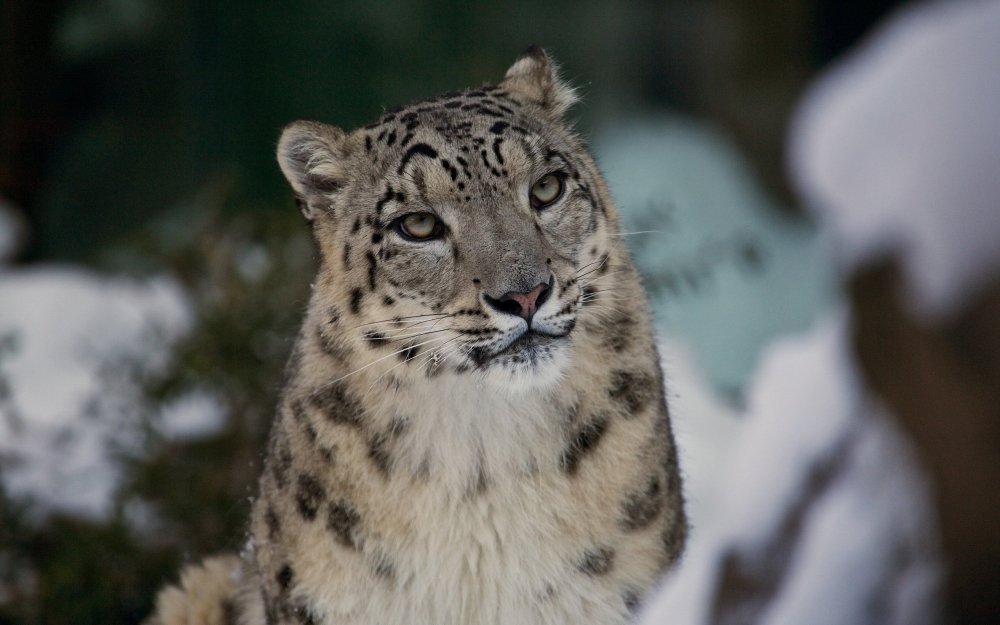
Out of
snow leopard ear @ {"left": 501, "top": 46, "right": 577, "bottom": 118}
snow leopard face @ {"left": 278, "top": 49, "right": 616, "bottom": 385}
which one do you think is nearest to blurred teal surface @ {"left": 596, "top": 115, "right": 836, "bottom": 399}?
snow leopard ear @ {"left": 501, "top": 46, "right": 577, "bottom": 118}

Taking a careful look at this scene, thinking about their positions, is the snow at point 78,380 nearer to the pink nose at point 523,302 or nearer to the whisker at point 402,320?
the whisker at point 402,320

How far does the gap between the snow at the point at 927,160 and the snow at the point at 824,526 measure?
0.92 feet

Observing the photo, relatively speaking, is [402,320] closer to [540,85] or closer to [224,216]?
[540,85]

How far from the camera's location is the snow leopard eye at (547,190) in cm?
345

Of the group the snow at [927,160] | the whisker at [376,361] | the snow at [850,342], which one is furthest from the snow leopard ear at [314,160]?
the snow at [927,160]

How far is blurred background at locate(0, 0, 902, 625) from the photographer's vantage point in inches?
233

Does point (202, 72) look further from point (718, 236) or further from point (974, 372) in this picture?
point (974, 372)

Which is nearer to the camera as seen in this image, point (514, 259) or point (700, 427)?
point (514, 259)

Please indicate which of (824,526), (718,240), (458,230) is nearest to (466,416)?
(458,230)

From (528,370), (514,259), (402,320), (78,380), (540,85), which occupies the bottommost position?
(78,380)

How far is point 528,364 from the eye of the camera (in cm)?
319

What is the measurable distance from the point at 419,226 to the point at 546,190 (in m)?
0.38

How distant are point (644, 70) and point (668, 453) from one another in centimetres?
736

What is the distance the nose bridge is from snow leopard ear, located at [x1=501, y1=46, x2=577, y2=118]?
649mm
